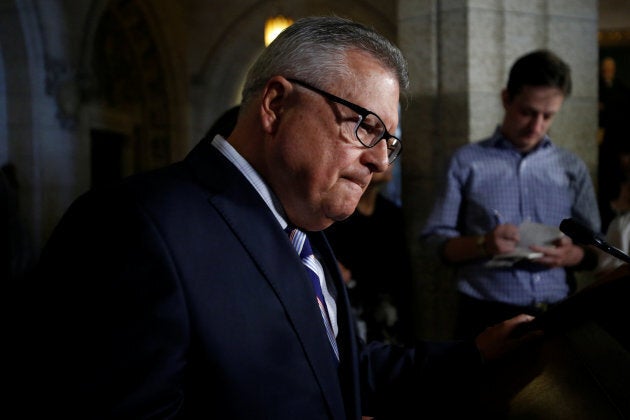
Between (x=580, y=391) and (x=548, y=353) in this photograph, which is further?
(x=548, y=353)

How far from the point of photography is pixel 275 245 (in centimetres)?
105

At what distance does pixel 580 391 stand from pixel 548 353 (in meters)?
0.13

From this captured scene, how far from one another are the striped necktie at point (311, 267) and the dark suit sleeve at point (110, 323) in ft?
1.16

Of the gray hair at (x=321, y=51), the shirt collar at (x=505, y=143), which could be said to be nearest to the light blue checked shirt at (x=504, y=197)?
the shirt collar at (x=505, y=143)

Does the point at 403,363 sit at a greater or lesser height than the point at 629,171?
lesser

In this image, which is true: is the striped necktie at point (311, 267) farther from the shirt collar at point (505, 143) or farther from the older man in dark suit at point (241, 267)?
the shirt collar at point (505, 143)

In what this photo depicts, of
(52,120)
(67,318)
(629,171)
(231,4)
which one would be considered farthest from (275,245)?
(231,4)

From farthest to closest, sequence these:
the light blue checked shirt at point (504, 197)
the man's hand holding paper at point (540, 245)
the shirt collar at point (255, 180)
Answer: the light blue checked shirt at point (504, 197) < the man's hand holding paper at point (540, 245) < the shirt collar at point (255, 180)

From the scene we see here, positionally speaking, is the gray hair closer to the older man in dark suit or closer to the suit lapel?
the older man in dark suit

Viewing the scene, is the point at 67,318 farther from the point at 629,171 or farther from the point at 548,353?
the point at 629,171

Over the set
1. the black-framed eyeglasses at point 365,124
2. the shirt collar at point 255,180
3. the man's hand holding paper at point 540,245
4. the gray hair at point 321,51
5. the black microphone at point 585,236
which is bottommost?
the man's hand holding paper at point 540,245

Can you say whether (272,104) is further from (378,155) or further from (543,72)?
(543,72)

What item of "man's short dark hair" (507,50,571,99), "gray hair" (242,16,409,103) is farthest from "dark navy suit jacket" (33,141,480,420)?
"man's short dark hair" (507,50,571,99)

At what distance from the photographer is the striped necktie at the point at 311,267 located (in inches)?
46.7
